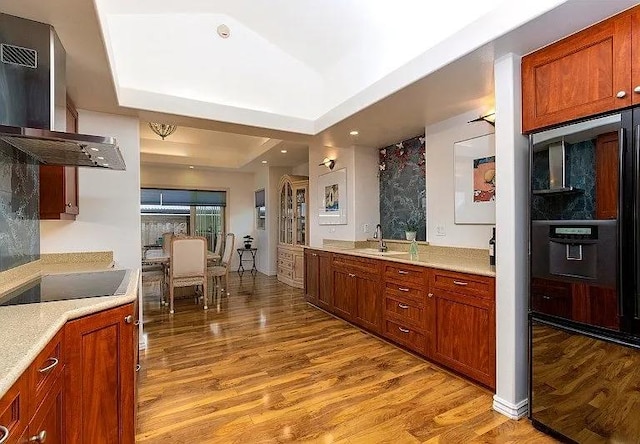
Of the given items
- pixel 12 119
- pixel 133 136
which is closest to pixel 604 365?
pixel 12 119

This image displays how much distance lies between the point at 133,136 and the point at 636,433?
4160 mm

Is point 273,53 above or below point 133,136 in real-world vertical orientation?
above

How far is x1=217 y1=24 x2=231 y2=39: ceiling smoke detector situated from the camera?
346cm

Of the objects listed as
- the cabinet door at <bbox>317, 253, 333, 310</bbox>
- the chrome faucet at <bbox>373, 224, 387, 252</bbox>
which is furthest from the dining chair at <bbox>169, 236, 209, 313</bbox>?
the chrome faucet at <bbox>373, 224, 387, 252</bbox>

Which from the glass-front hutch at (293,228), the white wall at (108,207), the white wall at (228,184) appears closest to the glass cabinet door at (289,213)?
the glass-front hutch at (293,228)

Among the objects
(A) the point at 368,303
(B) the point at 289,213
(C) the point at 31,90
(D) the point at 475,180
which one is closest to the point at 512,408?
(A) the point at 368,303

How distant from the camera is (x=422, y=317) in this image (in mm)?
2812

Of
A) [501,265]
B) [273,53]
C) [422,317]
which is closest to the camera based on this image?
[501,265]

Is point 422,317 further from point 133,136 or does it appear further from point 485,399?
point 133,136

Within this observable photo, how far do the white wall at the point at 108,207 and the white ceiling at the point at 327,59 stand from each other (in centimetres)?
18

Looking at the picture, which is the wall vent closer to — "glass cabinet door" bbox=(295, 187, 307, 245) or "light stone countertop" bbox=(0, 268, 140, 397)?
"light stone countertop" bbox=(0, 268, 140, 397)

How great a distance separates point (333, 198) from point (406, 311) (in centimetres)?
237

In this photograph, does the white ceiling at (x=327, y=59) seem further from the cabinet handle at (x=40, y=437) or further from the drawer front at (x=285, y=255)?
the drawer front at (x=285, y=255)

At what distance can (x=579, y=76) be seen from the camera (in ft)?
5.76
